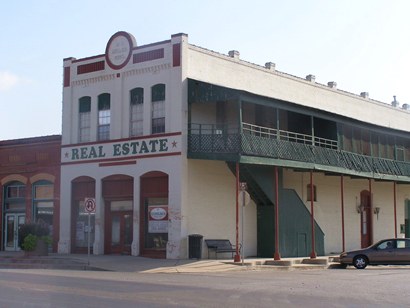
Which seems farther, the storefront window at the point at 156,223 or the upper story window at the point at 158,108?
the upper story window at the point at 158,108

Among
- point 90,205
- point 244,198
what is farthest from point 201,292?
point 90,205

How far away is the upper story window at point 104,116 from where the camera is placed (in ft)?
103

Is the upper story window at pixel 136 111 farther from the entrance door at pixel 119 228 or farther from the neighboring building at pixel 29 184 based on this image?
the neighboring building at pixel 29 184

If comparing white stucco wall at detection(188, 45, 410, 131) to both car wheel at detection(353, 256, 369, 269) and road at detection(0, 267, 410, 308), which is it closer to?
car wheel at detection(353, 256, 369, 269)

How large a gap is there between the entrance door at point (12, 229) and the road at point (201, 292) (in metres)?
14.4

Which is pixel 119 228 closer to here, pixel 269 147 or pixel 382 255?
pixel 269 147

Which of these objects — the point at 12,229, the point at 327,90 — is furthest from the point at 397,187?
the point at 12,229

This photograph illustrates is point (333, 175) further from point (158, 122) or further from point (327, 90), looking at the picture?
point (158, 122)

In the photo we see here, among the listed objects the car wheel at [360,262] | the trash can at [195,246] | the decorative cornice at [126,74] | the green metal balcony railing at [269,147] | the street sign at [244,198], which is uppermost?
the decorative cornice at [126,74]

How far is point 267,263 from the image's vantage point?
2702cm

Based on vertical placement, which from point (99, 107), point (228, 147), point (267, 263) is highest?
point (99, 107)

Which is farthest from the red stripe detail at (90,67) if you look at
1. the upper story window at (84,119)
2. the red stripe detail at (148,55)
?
the red stripe detail at (148,55)

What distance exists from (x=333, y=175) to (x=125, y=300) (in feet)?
79.0

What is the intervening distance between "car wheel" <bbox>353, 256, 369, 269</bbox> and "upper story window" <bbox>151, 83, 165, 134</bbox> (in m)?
9.94
